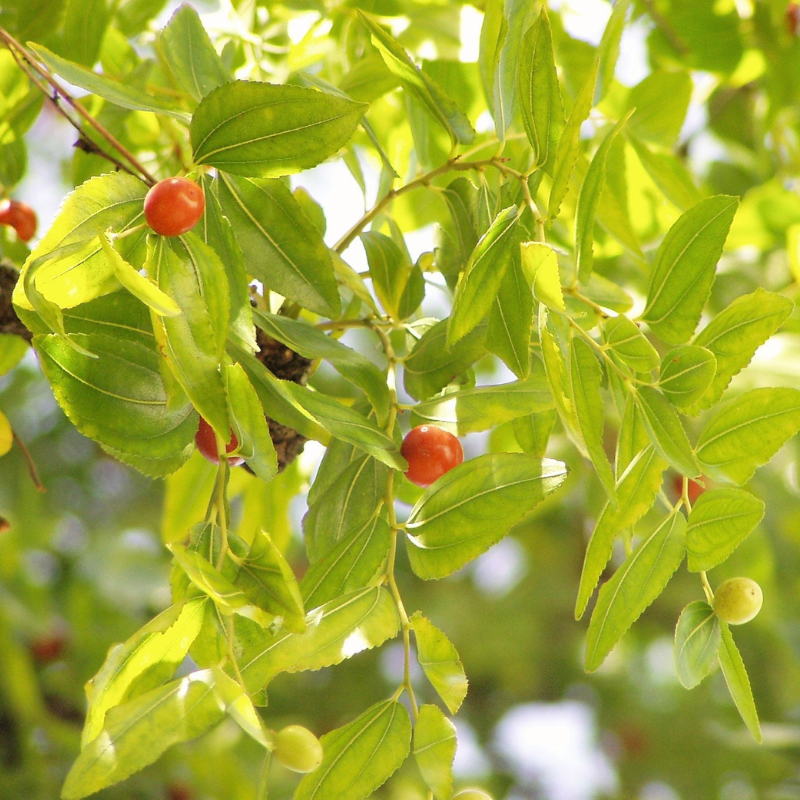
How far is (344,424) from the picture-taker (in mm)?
496

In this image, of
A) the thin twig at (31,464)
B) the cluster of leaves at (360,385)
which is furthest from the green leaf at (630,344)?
the thin twig at (31,464)

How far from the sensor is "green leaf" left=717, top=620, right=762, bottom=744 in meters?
0.52

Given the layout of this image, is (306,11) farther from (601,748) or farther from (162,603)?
(601,748)

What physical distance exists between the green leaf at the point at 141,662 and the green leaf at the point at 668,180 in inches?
21.1

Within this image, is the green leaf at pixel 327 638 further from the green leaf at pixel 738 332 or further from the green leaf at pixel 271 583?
the green leaf at pixel 738 332

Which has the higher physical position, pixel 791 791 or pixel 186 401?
pixel 186 401

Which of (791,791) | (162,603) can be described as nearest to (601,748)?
(791,791)

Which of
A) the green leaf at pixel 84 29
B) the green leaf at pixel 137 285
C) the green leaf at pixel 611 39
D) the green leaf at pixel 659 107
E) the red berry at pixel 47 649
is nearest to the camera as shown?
the green leaf at pixel 137 285

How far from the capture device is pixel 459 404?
56 centimetres

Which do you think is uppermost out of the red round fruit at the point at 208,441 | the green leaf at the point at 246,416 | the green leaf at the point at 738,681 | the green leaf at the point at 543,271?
the green leaf at the point at 246,416

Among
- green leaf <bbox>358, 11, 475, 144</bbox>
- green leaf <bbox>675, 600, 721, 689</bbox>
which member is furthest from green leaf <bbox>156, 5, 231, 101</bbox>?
green leaf <bbox>675, 600, 721, 689</bbox>

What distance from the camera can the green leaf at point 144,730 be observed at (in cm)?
40

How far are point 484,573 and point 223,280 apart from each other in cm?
167

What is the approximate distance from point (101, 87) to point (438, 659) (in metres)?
Result: 0.35
